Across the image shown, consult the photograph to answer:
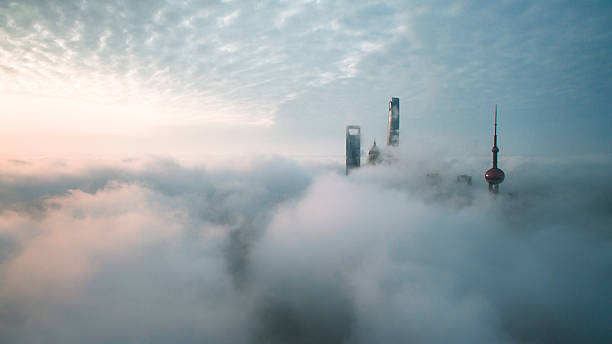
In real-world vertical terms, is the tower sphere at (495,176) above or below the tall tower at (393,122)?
below

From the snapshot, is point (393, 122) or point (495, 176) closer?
point (495, 176)

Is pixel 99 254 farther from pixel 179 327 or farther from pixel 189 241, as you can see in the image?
pixel 179 327

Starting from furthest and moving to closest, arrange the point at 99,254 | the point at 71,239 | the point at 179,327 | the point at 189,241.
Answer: the point at 189,241, the point at 71,239, the point at 99,254, the point at 179,327

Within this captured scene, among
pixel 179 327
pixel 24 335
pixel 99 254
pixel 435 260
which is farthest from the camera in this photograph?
pixel 99 254

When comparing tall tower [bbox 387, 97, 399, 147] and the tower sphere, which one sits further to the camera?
tall tower [bbox 387, 97, 399, 147]

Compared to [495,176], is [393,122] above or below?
above

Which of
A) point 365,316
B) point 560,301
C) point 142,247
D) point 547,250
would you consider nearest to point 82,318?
point 142,247

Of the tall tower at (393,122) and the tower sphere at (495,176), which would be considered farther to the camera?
the tall tower at (393,122)

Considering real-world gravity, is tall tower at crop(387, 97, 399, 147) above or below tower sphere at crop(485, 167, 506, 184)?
above
